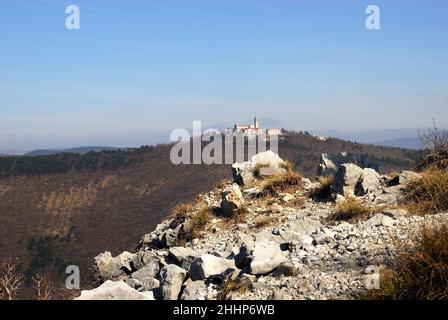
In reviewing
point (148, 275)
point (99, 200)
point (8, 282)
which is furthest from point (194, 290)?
point (99, 200)

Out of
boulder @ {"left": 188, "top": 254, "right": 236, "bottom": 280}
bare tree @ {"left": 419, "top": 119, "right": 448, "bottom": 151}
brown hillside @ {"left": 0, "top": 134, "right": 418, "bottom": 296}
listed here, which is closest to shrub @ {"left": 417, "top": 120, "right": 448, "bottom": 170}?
bare tree @ {"left": 419, "top": 119, "right": 448, "bottom": 151}

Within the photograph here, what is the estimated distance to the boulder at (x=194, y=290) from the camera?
6207 mm

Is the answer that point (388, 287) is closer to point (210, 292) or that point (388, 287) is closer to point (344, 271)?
point (344, 271)

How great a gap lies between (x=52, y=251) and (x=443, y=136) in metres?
56.9

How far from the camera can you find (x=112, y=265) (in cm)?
1088

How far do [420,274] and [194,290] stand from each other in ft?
9.62

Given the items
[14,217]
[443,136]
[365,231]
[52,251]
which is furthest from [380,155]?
[365,231]

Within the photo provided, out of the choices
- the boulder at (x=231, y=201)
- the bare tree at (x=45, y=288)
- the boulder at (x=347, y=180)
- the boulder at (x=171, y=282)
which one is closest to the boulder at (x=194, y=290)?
the boulder at (x=171, y=282)

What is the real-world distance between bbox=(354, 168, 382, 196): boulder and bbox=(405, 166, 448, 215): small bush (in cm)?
123

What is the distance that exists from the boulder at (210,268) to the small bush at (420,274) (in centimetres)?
230

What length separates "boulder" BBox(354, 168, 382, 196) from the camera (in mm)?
10938

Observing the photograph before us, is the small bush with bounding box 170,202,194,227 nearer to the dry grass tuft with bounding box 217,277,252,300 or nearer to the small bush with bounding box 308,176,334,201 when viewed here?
the small bush with bounding box 308,176,334,201

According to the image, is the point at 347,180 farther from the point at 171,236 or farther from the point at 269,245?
the point at 269,245

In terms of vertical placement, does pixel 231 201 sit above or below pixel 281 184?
below
